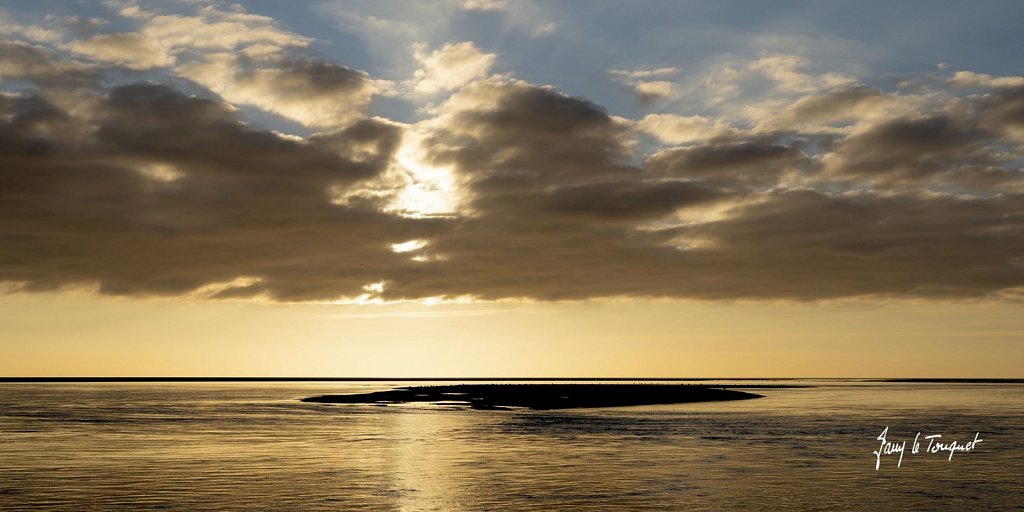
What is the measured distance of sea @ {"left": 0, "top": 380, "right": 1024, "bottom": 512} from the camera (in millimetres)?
38000

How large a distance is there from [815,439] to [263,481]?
41.2m

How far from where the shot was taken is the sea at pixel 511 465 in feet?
125

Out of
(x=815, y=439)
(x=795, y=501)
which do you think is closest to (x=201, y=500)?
(x=795, y=501)
